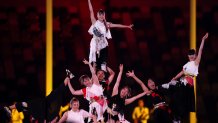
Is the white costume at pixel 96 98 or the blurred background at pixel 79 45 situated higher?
the blurred background at pixel 79 45

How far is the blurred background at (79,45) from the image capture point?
65.8 ft

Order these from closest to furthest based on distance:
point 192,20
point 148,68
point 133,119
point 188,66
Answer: point 188,66
point 192,20
point 133,119
point 148,68

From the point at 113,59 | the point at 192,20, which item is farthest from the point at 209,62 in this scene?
the point at 192,20

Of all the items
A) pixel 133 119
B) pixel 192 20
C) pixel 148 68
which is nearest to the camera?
pixel 192 20

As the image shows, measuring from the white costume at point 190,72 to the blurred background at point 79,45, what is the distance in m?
4.72

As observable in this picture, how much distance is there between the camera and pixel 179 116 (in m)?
15.2

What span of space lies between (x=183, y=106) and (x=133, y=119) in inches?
159

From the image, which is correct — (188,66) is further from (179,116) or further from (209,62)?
(209,62)

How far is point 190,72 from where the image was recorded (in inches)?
595

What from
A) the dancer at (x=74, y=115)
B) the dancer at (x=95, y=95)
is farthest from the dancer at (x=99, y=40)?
the dancer at (x=74, y=115)

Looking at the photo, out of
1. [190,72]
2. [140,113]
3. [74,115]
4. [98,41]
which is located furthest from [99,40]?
[140,113]

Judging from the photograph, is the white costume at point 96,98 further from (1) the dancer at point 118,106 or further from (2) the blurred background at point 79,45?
(2) the blurred background at point 79,45

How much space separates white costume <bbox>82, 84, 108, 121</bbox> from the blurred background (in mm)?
5177

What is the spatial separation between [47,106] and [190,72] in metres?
2.86
